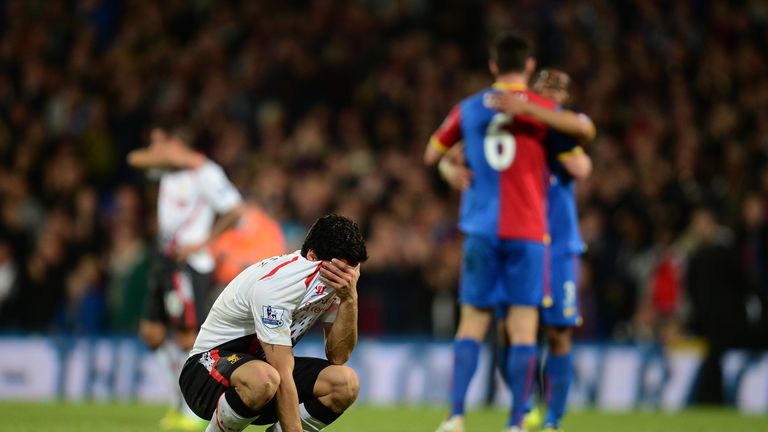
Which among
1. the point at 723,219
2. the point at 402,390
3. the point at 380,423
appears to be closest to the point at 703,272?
the point at 723,219

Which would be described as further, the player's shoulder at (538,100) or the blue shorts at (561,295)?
the blue shorts at (561,295)

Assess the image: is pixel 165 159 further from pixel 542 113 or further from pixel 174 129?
pixel 542 113

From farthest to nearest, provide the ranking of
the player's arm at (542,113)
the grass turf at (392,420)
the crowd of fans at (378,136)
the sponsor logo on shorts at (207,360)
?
the crowd of fans at (378,136) → the grass turf at (392,420) → the player's arm at (542,113) → the sponsor logo on shorts at (207,360)

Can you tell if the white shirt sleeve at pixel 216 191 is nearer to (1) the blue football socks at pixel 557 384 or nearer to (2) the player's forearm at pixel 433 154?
(2) the player's forearm at pixel 433 154

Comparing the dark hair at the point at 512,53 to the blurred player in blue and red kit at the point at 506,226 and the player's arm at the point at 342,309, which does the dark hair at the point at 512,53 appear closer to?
the blurred player in blue and red kit at the point at 506,226

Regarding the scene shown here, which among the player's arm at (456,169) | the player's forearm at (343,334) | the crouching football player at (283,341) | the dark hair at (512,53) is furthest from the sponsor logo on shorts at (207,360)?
the dark hair at (512,53)

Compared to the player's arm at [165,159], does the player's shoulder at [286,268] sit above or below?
below

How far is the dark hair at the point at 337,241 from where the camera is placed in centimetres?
572

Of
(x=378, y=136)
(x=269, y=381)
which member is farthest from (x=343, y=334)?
(x=378, y=136)

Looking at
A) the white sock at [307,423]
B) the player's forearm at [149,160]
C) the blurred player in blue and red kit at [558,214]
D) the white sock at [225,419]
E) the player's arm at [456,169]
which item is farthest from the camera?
the player's forearm at [149,160]

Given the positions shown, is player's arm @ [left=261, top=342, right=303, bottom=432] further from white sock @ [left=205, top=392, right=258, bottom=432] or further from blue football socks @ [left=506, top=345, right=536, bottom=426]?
blue football socks @ [left=506, top=345, right=536, bottom=426]

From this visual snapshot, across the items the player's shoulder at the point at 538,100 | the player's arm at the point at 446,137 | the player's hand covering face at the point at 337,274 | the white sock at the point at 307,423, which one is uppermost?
the player's shoulder at the point at 538,100

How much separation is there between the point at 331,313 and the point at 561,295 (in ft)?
7.64

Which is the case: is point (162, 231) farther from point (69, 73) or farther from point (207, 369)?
point (69, 73)
